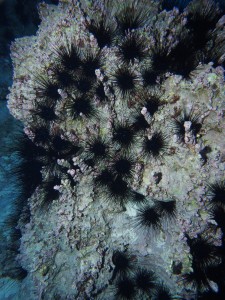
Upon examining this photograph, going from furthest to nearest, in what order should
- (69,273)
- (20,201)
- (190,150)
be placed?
(20,201) → (69,273) → (190,150)

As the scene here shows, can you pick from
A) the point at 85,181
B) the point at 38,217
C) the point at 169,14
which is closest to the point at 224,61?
the point at 169,14

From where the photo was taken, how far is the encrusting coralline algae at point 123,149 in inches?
120

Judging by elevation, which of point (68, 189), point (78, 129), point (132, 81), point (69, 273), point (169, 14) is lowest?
point (69, 273)

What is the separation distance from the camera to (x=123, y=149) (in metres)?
3.30

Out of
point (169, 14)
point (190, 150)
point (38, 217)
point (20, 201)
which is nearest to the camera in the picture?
point (190, 150)

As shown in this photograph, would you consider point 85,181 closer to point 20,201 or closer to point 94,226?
point 94,226

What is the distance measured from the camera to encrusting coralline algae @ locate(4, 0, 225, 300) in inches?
120

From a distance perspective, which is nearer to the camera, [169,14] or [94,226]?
[169,14]

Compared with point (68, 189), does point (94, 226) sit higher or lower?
lower

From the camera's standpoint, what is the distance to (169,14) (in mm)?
3168

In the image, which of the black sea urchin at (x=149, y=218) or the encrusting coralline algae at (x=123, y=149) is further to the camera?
the black sea urchin at (x=149, y=218)

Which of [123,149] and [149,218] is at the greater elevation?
[123,149]

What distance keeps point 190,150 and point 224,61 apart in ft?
3.85

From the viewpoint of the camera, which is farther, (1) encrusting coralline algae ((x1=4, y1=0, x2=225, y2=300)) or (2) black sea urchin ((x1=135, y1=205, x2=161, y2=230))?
(2) black sea urchin ((x1=135, y1=205, x2=161, y2=230))
